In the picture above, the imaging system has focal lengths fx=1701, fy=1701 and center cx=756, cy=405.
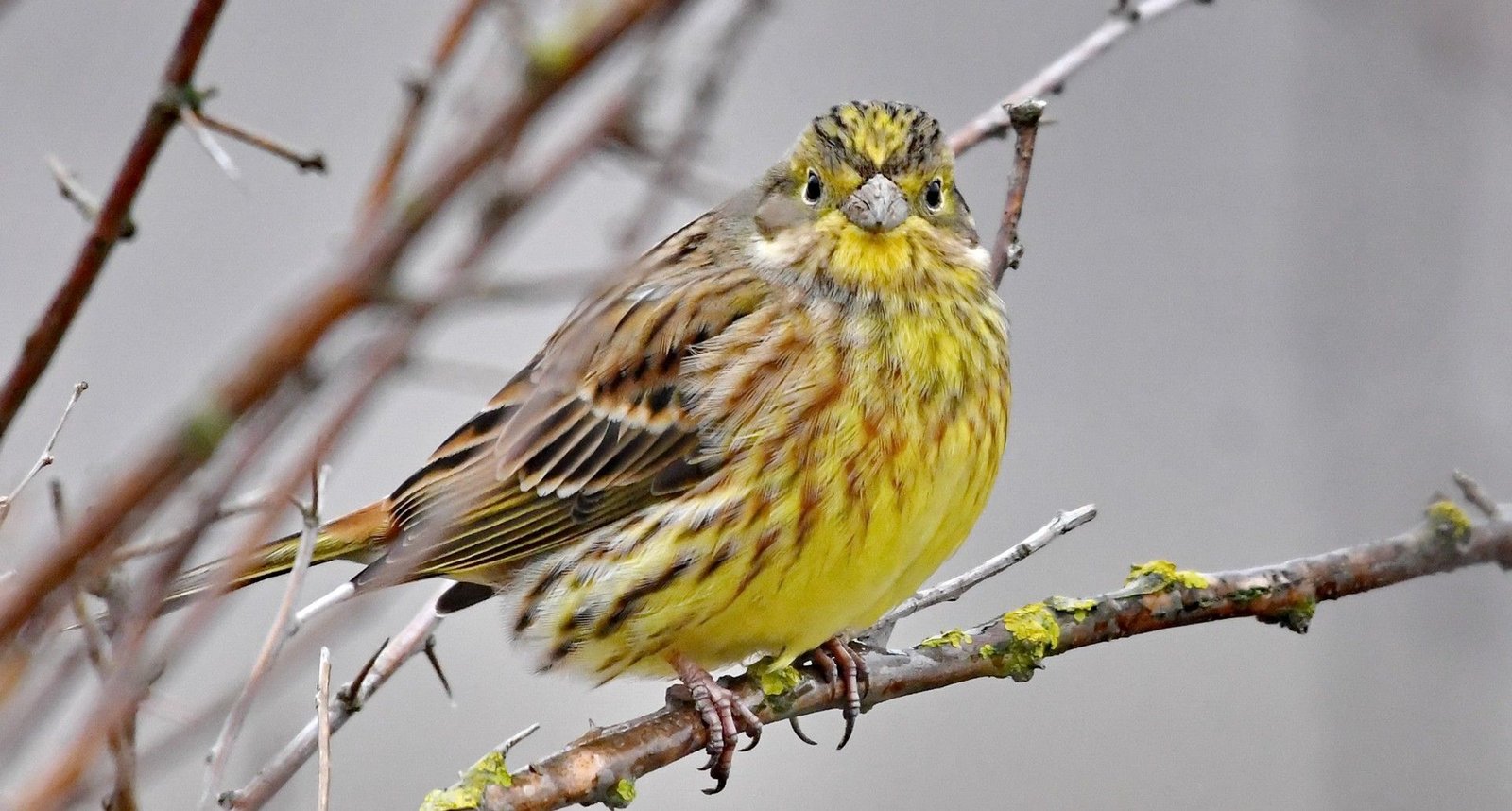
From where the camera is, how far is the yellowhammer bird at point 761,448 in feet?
12.0

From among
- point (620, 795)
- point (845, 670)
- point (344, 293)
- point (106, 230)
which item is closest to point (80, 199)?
point (106, 230)

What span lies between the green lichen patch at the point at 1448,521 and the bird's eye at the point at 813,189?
1494 mm

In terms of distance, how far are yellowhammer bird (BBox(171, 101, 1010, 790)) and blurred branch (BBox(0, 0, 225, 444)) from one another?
175cm

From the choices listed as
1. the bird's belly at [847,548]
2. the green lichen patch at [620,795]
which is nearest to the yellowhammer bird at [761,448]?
the bird's belly at [847,548]

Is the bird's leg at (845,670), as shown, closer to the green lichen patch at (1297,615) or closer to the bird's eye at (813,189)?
the green lichen patch at (1297,615)

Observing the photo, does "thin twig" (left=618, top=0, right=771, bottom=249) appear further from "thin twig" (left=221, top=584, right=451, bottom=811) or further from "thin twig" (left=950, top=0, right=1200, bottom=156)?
"thin twig" (left=950, top=0, right=1200, bottom=156)

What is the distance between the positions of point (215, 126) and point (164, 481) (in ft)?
2.78

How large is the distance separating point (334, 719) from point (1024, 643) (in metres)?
1.42

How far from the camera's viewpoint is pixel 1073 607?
3.60 m

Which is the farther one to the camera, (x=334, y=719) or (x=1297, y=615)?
(x=1297, y=615)

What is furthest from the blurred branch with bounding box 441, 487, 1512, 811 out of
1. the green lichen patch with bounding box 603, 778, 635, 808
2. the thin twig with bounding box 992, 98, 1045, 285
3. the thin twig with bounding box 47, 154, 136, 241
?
the thin twig with bounding box 47, 154, 136, 241

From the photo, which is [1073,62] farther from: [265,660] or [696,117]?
[696,117]

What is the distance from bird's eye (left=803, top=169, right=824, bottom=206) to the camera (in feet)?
12.9

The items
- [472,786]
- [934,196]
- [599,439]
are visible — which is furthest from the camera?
[599,439]
